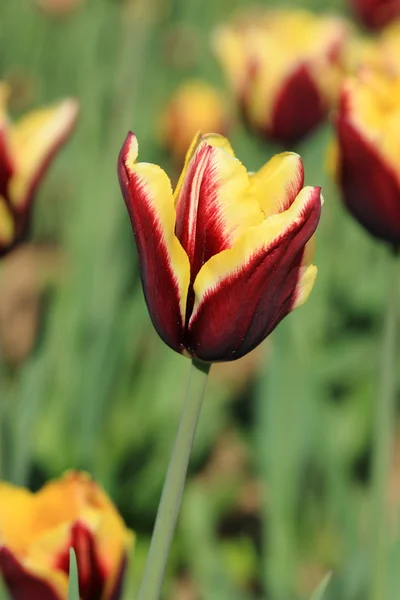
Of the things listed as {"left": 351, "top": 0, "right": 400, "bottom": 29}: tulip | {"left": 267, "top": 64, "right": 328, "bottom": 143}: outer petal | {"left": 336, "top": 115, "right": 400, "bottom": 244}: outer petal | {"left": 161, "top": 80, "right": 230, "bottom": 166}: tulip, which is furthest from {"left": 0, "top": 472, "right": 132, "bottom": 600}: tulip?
{"left": 351, "top": 0, "right": 400, "bottom": 29}: tulip

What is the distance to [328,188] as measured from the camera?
2393 millimetres

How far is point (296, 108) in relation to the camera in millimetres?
1443

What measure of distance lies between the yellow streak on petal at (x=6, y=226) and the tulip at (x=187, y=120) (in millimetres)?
1429

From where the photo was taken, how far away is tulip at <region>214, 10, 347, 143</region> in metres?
1.45

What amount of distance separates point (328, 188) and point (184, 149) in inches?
15.4

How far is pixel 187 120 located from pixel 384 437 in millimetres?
1459

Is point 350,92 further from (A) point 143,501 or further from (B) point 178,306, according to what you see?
(A) point 143,501

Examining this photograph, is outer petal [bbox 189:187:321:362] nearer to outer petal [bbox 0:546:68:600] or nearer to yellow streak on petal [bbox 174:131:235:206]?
yellow streak on petal [bbox 174:131:235:206]

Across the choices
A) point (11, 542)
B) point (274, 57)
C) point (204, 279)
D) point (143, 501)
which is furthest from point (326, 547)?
point (204, 279)

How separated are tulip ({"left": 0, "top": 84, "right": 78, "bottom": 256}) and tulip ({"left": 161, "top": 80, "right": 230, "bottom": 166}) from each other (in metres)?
1.35

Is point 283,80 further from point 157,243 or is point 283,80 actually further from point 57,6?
point 57,6

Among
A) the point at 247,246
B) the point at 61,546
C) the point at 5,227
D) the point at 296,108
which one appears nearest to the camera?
the point at 247,246

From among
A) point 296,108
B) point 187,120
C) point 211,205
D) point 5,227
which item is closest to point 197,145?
point 211,205

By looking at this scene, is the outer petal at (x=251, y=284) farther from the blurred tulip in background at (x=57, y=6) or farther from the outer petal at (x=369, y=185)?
the blurred tulip in background at (x=57, y=6)
